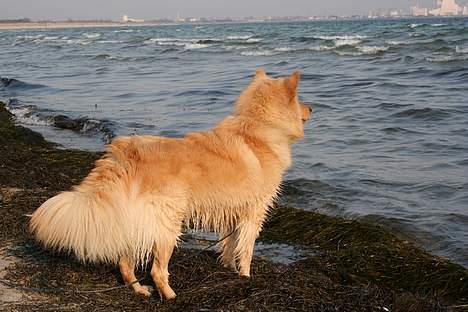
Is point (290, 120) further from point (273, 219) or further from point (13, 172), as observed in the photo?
point (13, 172)

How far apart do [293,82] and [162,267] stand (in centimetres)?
176

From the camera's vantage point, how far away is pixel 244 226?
471cm

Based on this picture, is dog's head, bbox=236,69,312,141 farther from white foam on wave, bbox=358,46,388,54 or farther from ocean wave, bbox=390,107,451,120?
white foam on wave, bbox=358,46,388,54

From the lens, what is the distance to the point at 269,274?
4656mm

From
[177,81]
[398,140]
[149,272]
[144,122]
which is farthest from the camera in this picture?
[177,81]

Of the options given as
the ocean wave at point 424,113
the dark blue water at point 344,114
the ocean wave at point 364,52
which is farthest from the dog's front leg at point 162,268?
the ocean wave at point 364,52

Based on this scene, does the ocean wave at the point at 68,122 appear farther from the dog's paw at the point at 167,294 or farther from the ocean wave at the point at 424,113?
the dog's paw at the point at 167,294

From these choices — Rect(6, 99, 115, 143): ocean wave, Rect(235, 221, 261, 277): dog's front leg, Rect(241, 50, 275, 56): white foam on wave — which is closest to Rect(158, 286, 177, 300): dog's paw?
Rect(235, 221, 261, 277): dog's front leg

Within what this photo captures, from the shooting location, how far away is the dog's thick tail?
3.74 m

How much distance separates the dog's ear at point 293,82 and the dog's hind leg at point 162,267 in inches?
59.6

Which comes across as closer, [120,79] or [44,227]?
[44,227]

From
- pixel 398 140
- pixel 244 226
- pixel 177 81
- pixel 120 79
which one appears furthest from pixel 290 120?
pixel 120 79

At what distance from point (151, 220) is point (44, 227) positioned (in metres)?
0.70

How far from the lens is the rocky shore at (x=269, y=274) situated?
402 cm
